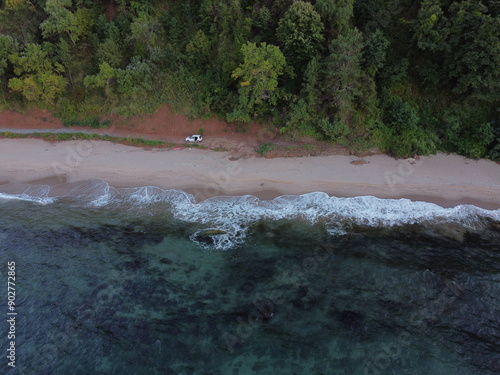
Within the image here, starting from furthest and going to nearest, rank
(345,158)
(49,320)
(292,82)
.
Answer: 1. (292,82)
2. (345,158)
3. (49,320)

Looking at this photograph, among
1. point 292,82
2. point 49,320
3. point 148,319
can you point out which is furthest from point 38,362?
point 292,82

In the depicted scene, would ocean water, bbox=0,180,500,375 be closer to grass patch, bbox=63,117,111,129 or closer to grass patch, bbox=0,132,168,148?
grass patch, bbox=0,132,168,148

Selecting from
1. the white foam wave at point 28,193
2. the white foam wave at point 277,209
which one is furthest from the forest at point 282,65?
the white foam wave at point 28,193

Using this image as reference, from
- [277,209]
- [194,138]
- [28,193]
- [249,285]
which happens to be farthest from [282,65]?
[28,193]

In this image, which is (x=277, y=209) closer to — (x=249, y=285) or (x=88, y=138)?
(x=249, y=285)

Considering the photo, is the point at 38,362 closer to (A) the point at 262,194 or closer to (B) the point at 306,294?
(B) the point at 306,294

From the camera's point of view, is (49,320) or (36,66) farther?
(36,66)
